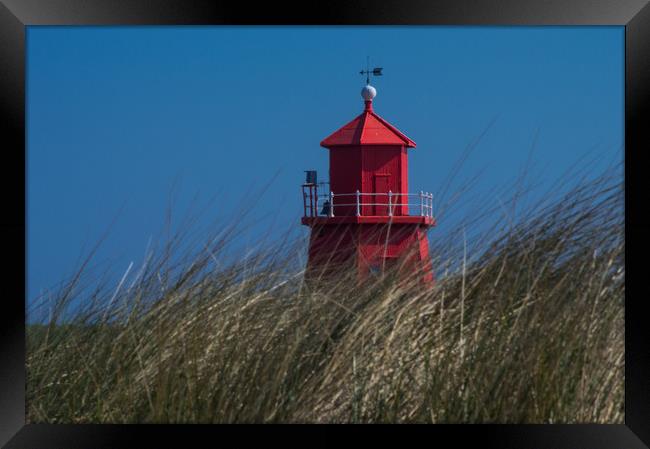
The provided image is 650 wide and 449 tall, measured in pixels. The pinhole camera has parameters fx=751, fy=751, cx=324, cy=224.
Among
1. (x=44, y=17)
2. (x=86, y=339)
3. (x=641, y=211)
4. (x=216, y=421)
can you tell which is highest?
(x=44, y=17)

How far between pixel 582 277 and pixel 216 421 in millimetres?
1211

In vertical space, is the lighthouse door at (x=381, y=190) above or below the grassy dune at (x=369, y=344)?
above

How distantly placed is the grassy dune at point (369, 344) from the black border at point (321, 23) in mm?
54

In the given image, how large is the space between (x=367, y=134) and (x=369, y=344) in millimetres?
7003

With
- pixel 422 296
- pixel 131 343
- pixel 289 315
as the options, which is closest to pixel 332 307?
pixel 289 315

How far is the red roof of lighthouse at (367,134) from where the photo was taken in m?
9.14

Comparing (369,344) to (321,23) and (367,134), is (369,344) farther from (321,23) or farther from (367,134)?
(367,134)

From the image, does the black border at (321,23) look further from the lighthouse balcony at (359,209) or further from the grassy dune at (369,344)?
the lighthouse balcony at (359,209)

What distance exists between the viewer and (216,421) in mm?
2180

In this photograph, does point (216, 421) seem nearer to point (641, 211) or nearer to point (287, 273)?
point (287, 273)

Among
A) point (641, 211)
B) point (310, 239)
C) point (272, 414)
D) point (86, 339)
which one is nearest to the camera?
point (272, 414)

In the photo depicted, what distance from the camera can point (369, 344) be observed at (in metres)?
2.34

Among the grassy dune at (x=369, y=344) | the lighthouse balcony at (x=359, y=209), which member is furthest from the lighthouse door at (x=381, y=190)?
the grassy dune at (x=369, y=344)

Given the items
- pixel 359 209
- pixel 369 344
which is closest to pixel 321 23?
pixel 369 344
